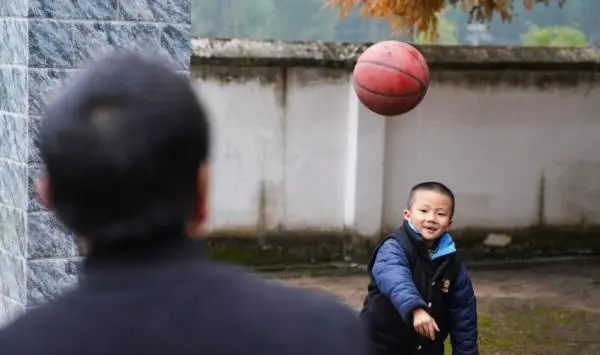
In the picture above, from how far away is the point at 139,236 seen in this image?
5.73 feet

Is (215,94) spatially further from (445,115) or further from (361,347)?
(361,347)

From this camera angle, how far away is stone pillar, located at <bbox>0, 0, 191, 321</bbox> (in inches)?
196

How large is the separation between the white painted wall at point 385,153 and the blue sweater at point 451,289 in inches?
190

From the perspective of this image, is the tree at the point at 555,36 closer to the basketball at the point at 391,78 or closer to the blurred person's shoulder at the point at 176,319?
the basketball at the point at 391,78

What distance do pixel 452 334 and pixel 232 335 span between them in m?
3.36

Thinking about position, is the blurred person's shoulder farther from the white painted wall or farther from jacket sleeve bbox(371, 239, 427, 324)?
the white painted wall

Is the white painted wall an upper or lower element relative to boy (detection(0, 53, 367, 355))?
lower

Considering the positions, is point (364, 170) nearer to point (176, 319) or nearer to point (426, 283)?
point (426, 283)

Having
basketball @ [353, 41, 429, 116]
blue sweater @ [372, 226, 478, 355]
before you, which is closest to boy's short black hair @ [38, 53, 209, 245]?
blue sweater @ [372, 226, 478, 355]

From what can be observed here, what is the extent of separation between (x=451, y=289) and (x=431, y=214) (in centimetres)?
33

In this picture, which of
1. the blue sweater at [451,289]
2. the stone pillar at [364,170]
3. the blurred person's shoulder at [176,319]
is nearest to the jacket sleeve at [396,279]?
the blue sweater at [451,289]

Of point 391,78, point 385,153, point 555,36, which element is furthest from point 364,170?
point 555,36

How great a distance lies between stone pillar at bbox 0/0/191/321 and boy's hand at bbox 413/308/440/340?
148 centimetres

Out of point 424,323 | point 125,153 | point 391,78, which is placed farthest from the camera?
point 391,78
